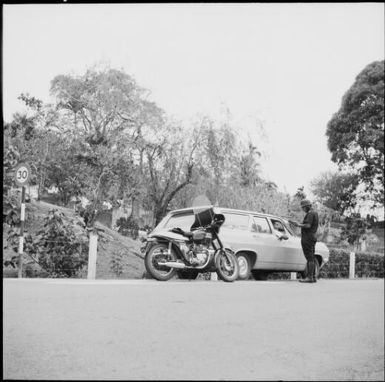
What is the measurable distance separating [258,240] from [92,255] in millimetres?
683

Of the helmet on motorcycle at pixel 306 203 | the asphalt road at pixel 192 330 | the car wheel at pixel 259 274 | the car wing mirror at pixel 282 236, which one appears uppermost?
the helmet on motorcycle at pixel 306 203

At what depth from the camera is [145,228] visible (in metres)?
1.96

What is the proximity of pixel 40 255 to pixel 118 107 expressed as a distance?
706mm

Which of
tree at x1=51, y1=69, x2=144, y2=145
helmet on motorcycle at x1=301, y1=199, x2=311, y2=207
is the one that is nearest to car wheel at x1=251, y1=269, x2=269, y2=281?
helmet on motorcycle at x1=301, y1=199, x2=311, y2=207

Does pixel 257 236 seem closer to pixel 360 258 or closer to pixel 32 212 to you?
pixel 360 258

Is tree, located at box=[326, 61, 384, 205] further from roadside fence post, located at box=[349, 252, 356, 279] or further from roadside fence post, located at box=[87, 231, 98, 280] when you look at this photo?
roadside fence post, located at box=[87, 231, 98, 280]

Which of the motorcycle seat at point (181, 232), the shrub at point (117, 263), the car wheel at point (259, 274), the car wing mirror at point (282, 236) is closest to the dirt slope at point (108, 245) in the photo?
the shrub at point (117, 263)

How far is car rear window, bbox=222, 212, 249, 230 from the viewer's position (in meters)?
2.05

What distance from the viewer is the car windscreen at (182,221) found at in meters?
2.00

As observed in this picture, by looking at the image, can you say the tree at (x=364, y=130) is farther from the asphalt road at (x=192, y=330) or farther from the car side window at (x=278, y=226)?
the asphalt road at (x=192, y=330)

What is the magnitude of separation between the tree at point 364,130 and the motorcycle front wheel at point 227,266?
0.57 m

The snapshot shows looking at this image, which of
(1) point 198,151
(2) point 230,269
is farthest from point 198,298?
(1) point 198,151

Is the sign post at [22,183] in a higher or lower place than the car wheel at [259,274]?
higher

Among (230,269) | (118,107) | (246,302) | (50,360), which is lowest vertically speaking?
(50,360)
